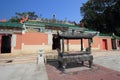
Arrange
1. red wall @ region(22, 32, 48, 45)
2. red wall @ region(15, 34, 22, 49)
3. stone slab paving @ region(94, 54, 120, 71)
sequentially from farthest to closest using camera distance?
red wall @ region(22, 32, 48, 45)
red wall @ region(15, 34, 22, 49)
stone slab paving @ region(94, 54, 120, 71)

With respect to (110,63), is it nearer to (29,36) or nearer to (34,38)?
(34,38)

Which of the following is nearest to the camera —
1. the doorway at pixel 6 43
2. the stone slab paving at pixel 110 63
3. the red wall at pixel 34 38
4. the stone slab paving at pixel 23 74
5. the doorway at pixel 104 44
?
the stone slab paving at pixel 23 74

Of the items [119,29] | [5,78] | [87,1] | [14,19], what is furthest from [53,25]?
[14,19]

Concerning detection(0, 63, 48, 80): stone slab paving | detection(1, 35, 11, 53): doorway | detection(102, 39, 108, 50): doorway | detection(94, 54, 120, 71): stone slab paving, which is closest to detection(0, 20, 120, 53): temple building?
detection(1, 35, 11, 53): doorway

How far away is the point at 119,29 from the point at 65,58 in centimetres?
2509

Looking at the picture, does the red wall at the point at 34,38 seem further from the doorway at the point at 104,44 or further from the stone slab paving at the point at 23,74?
the doorway at the point at 104,44

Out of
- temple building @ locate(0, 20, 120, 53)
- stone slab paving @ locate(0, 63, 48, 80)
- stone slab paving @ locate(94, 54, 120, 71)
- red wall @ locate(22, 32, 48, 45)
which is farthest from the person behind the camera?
red wall @ locate(22, 32, 48, 45)

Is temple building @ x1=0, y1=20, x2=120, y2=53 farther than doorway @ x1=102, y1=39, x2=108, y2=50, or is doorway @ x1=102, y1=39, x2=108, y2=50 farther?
doorway @ x1=102, y1=39, x2=108, y2=50

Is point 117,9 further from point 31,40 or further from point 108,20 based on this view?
point 31,40

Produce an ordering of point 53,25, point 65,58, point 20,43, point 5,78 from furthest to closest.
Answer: point 53,25, point 20,43, point 65,58, point 5,78

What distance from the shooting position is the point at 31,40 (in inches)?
730

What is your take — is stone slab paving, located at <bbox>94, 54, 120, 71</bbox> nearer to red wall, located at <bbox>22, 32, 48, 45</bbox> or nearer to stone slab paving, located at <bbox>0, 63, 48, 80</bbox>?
stone slab paving, located at <bbox>0, 63, 48, 80</bbox>

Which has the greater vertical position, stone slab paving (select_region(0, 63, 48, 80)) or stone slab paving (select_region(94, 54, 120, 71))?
stone slab paving (select_region(94, 54, 120, 71))

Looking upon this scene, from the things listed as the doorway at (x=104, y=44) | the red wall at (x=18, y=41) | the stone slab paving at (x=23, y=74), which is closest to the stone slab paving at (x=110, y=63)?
the stone slab paving at (x=23, y=74)
